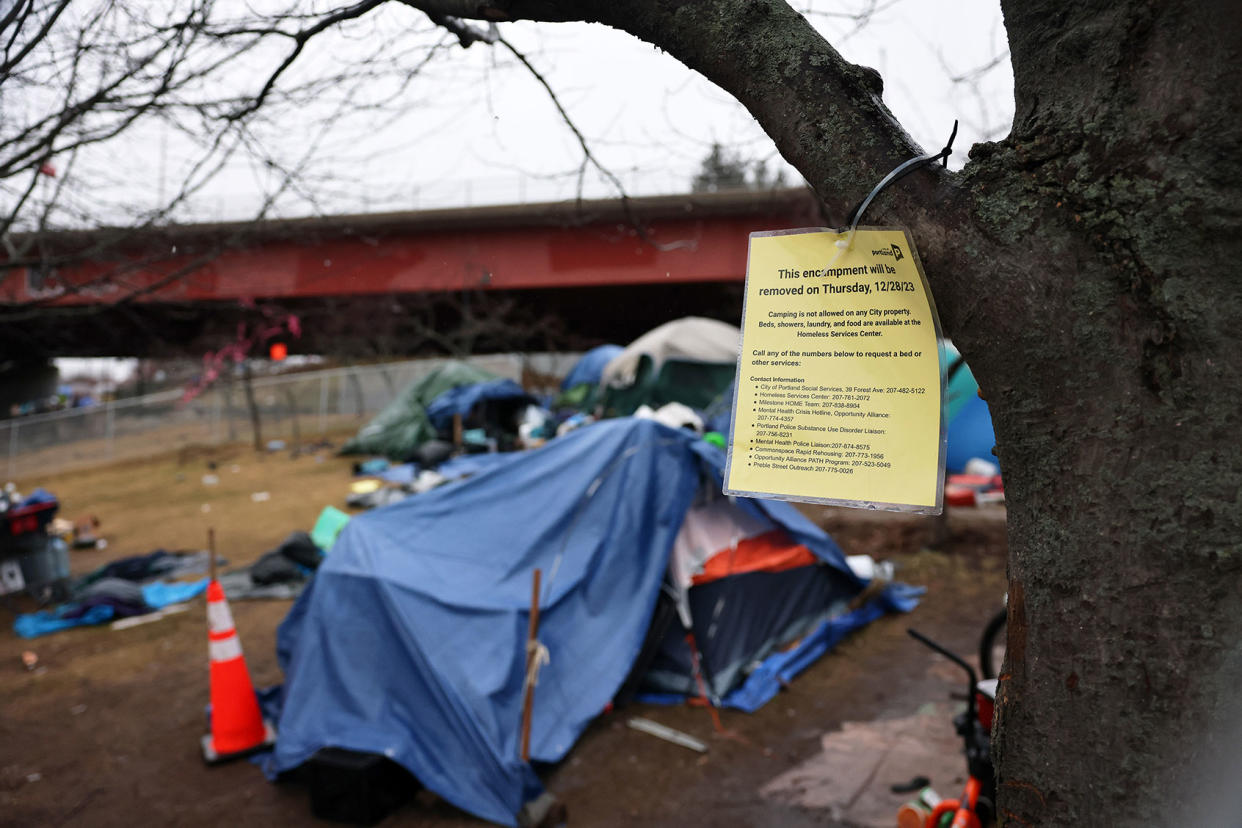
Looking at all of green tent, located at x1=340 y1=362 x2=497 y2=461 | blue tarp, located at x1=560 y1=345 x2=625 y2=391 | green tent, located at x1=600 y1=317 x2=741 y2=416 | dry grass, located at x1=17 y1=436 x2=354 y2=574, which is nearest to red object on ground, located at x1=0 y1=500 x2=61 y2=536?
dry grass, located at x1=17 y1=436 x2=354 y2=574

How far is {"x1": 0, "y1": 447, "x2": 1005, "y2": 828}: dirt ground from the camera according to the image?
413cm

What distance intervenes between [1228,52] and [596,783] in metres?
4.37

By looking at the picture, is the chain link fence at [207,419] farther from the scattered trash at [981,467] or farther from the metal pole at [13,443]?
the scattered trash at [981,467]

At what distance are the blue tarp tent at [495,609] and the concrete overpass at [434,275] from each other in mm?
1796

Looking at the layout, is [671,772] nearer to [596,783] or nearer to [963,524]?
[596,783]

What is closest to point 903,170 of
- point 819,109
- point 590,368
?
point 819,109

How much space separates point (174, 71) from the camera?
3287 millimetres

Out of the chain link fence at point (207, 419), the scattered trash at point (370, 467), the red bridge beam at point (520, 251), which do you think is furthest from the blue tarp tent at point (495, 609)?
the chain link fence at point (207, 419)

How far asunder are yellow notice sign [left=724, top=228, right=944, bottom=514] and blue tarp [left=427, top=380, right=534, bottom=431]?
14.2 meters

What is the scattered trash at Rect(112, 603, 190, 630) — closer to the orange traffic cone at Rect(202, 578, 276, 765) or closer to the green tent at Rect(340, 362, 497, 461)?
the orange traffic cone at Rect(202, 578, 276, 765)

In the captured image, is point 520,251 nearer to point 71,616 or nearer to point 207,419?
point 71,616

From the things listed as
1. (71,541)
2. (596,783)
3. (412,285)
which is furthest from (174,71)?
(412,285)

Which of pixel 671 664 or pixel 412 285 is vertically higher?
pixel 412 285

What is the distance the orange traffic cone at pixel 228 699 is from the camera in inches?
184
